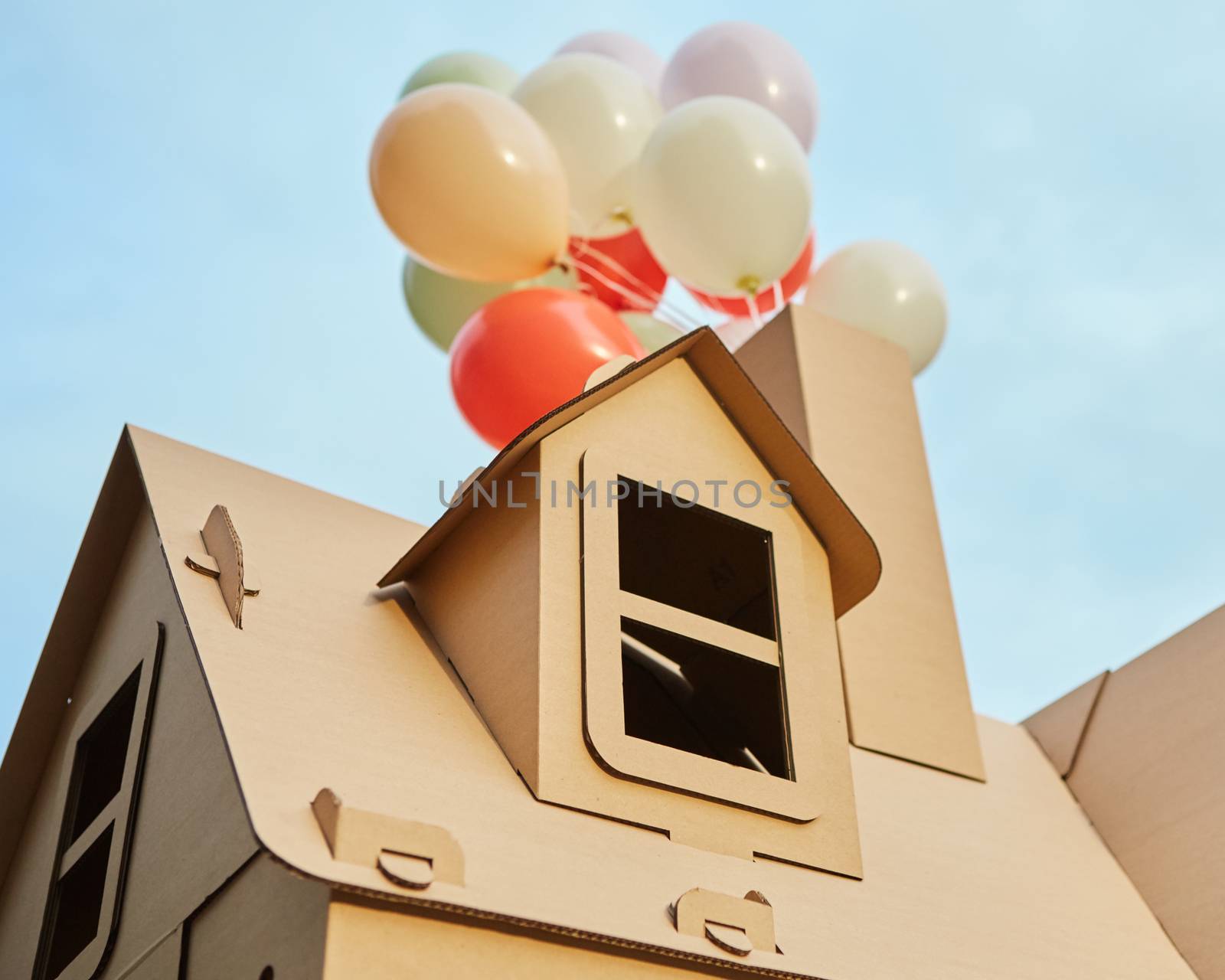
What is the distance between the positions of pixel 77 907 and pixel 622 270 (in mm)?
2230

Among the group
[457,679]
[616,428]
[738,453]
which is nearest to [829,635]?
[738,453]

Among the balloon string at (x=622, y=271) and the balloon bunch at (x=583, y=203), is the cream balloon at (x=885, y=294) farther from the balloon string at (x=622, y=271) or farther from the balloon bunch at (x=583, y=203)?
the balloon string at (x=622, y=271)

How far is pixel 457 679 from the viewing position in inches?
93.7

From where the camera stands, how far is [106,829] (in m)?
2.33

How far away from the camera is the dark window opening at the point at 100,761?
256 centimetres

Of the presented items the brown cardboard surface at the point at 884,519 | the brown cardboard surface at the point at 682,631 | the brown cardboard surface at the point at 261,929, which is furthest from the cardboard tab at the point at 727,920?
the brown cardboard surface at the point at 884,519

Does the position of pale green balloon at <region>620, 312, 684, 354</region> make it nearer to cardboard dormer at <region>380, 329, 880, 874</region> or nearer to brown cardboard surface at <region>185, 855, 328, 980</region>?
cardboard dormer at <region>380, 329, 880, 874</region>

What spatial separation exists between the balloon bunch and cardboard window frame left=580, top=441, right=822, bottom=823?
744 millimetres

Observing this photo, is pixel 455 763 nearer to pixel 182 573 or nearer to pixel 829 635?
pixel 182 573

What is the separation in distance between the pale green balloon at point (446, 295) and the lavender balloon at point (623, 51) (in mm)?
854

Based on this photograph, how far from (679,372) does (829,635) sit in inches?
23.9

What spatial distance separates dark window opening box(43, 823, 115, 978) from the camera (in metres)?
2.45

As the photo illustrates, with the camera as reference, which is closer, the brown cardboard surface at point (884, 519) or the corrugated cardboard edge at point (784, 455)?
the corrugated cardboard edge at point (784, 455)

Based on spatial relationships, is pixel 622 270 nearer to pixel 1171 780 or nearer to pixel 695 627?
pixel 695 627
